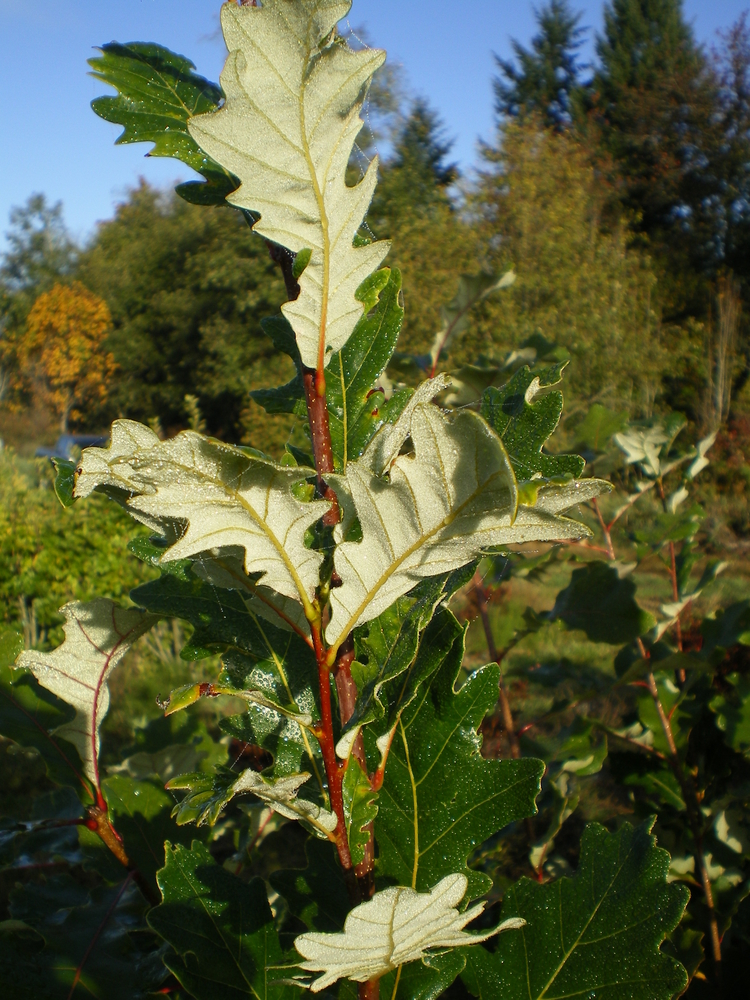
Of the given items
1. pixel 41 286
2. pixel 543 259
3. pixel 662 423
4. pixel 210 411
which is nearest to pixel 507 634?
pixel 662 423

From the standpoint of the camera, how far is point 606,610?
1729 mm

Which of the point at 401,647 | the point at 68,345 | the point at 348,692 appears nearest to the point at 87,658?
the point at 348,692

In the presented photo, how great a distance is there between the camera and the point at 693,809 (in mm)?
1747

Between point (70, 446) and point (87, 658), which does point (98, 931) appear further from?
point (70, 446)

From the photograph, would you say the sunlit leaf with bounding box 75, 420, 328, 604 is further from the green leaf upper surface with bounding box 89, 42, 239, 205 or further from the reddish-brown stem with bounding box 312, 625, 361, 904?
the green leaf upper surface with bounding box 89, 42, 239, 205

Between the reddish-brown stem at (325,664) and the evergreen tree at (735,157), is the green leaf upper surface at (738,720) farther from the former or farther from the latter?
the evergreen tree at (735,157)

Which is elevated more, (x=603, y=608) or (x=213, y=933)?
(x=603, y=608)

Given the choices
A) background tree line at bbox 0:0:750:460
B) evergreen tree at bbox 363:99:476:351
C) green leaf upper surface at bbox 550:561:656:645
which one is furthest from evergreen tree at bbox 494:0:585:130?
green leaf upper surface at bbox 550:561:656:645

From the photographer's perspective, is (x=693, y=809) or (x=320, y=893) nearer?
(x=320, y=893)

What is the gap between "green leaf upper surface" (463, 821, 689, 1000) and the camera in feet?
2.62

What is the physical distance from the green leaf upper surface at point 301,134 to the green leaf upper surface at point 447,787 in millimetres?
421

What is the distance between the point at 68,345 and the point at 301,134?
26702 millimetres

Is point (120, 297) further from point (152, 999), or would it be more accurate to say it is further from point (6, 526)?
point (152, 999)

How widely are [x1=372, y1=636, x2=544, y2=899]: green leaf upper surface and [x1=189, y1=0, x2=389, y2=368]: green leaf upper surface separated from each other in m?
0.42
